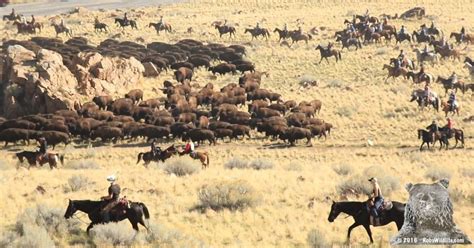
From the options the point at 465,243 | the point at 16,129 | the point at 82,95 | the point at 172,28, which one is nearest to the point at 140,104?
the point at 82,95

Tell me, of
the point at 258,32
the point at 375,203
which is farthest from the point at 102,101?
the point at 258,32

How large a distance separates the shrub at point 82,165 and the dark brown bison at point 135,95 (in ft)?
36.5

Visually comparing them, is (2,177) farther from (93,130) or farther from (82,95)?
(82,95)

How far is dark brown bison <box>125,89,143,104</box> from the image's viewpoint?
34.8 meters

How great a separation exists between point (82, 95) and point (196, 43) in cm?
2027

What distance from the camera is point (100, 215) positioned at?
12938 mm

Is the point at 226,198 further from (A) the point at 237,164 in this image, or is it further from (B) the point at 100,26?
(B) the point at 100,26

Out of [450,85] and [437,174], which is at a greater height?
[450,85]

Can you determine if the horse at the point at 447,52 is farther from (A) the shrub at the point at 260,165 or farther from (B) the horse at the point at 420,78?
(A) the shrub at the point at 260,165

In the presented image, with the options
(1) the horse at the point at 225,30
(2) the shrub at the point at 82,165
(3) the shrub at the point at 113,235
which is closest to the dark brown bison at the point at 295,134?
(2) the shrub at the point at 82,165

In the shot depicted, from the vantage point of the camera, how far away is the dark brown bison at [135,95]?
34.8 meters

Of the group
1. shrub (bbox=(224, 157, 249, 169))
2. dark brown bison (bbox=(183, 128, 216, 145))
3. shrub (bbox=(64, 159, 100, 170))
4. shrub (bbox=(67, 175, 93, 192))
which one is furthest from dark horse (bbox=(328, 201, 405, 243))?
dark brown bison (bbox=(183, 128, 216, 145))

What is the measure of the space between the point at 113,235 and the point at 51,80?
22.0 metres

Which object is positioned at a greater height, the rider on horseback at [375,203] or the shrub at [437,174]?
the rider on horseback at [375,203]
